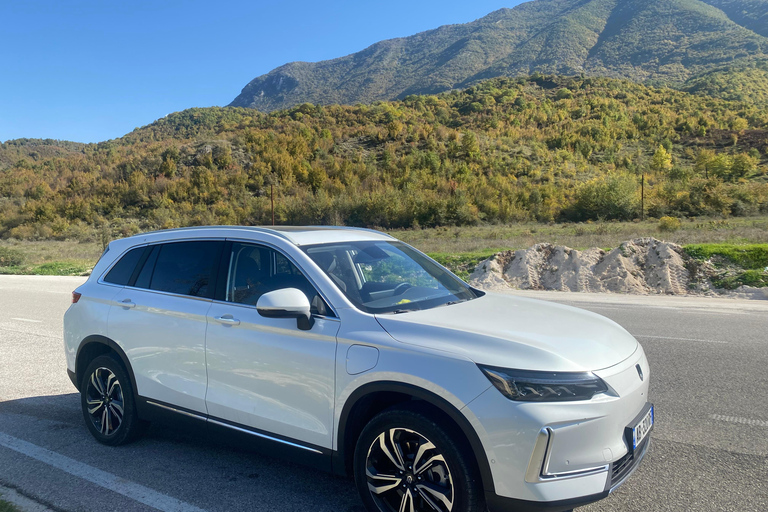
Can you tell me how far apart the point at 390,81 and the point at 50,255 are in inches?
6315

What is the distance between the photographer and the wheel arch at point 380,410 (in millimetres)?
2627

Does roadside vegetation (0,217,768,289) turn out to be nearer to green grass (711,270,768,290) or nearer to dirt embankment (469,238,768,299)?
green grass (711,270,768,290)

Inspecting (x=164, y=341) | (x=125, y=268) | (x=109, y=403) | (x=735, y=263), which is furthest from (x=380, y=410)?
(x=735, y=263)

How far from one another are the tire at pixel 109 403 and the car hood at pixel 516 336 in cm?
252

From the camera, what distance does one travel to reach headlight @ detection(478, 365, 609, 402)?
8.48 feet

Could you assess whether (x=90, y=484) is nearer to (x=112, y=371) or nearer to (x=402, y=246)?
(x=112, y=371)

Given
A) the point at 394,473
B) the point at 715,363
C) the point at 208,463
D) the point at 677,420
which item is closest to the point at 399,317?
the point at 394,473

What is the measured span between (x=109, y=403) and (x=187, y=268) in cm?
139

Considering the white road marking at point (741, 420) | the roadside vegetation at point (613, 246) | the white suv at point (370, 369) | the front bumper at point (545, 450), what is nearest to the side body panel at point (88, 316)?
the white suv at point (370, 369)

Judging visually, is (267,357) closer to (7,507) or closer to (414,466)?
(414,466)

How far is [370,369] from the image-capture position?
2.93m

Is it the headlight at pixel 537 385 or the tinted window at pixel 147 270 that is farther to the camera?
the tinted window at pixel 147 270

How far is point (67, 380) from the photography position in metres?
6.35

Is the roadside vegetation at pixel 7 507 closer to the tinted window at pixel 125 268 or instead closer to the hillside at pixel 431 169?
the tinted window at pixel 125 268
